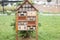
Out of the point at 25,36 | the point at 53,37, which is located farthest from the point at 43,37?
the point at 25,36

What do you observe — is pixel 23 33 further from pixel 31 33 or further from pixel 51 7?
pixel 51 7

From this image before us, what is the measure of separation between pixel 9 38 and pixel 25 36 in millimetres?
664

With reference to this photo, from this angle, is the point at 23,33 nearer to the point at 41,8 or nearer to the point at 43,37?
the point at 43,37

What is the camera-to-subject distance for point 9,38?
6.86 m

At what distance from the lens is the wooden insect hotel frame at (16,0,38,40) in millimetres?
5727

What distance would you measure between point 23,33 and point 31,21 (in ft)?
3.05

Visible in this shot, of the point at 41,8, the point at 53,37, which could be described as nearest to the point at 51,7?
the point at 41,8

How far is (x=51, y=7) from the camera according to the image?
18.5 metres

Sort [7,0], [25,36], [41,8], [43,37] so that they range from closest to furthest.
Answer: [25,36] → [43,37] → [41,8] → [7,0]

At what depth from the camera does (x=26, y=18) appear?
18.9ft

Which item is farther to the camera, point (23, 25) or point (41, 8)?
point (41, 8)

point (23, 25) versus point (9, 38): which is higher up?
point (23, 25)

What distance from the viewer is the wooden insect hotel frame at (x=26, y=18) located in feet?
18.8

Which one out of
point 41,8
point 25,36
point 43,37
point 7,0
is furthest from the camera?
point 7,0
